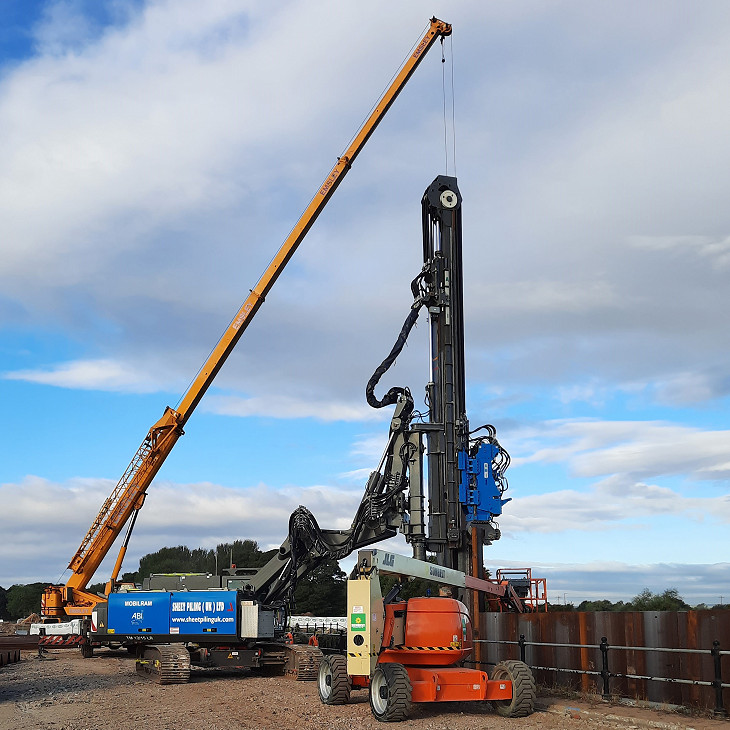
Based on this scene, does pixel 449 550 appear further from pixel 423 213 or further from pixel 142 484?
pixel 142 484

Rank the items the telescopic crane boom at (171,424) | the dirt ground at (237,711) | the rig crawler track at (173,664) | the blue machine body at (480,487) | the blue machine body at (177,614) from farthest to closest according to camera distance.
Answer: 1. the telescopic crane boom at (171,424)
2. the blue machine body at (177,614)
3. the blue machine body at (480,487)
4. the rig crawler track at (173,664)
5. the dirt ground at (237,711)

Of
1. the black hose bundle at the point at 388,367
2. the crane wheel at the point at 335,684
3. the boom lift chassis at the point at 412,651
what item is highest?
the black hose bundle at the point at 388,367

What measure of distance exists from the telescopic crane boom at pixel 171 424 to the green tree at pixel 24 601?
2729 inches

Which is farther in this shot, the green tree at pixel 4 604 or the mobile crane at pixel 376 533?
the green tree at pixel 4 604

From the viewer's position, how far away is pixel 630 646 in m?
16.3

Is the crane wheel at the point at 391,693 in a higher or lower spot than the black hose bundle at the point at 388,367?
lower

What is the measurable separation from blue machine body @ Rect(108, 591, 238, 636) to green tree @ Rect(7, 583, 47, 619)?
78.4m

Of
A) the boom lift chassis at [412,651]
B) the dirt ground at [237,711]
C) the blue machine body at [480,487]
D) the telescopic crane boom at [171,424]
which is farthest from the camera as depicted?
the telescopic crane boom at [171,424]

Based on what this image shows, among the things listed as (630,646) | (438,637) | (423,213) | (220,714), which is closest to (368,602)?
(438,637)

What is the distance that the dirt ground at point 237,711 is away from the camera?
559 inches

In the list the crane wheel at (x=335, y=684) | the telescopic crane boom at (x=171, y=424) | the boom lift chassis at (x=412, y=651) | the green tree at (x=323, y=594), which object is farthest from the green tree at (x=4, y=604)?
the boom lift chassis at (x=412, y=651)

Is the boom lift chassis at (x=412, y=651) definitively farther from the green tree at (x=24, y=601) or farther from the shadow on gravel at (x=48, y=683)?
the green tree at (x=24, y=601)

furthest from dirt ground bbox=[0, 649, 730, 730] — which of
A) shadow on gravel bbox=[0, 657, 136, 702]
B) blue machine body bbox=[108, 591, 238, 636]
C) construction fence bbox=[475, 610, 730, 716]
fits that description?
blue machine body bbox=[108, 591, 238, 636]

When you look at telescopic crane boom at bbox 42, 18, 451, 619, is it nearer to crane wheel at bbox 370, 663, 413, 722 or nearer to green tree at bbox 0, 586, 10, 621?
crane wheel at bbox 370, 663, 413, 722
